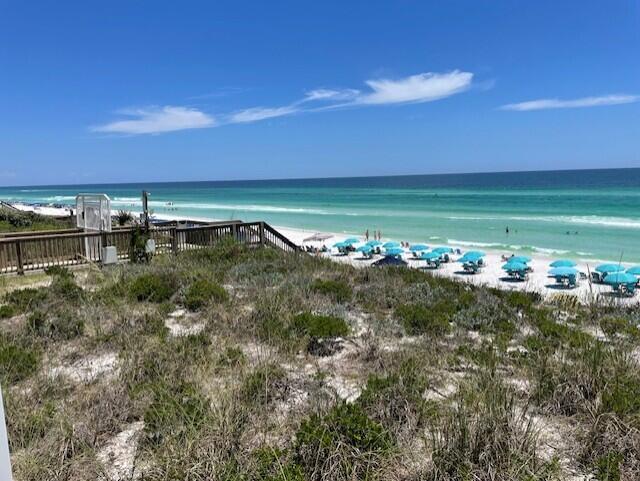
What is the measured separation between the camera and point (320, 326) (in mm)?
5262

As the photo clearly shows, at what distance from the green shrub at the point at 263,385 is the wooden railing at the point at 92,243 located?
24.8 ft

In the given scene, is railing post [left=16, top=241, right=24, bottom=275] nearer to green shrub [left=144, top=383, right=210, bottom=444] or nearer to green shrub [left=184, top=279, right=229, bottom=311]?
green shrub [left=184, top=279, right=229, bottom=311]

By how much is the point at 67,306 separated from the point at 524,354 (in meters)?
5.99

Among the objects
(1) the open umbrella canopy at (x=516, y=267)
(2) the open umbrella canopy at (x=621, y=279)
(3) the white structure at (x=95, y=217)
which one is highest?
(3) the white structure at (x=95, y=217)

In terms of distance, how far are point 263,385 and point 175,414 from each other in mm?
808

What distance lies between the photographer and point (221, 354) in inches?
181

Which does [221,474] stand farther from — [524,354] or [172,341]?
[524,354]

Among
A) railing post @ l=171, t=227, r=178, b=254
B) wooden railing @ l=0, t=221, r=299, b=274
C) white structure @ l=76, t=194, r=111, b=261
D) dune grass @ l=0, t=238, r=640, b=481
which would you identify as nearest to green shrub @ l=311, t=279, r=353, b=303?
dune grass @ l=0, t=238, r=640, b=481

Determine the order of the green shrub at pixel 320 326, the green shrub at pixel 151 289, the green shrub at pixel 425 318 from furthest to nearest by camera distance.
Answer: the green shrub at pixel 151 289
the green shrub at pixel 425 318
the green shrub at pixel 320 326

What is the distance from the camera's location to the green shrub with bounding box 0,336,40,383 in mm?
4094

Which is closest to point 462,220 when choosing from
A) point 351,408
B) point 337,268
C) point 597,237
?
point 597,237

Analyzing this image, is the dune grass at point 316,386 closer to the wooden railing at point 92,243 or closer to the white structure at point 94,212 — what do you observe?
the wooden railing at point 92,243

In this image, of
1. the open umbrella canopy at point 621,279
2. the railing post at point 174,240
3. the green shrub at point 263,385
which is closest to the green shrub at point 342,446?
the green shrub at point 263,385

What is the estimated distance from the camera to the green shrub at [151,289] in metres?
7.08
